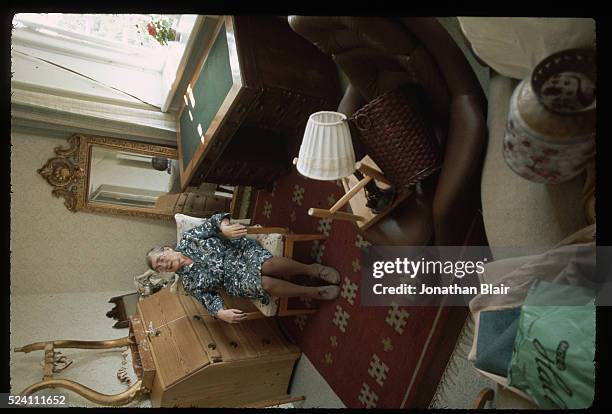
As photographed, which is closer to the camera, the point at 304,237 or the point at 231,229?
the point at 231,229

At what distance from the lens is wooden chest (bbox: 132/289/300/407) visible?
5.39 ft

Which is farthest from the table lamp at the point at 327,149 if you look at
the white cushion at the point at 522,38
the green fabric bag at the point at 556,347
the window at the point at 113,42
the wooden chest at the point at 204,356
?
the wooden chest at the point at 204,356

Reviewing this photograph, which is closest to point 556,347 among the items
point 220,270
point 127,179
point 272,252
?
point 272,252

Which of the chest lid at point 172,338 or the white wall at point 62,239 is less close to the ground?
the white wall at point 62,239

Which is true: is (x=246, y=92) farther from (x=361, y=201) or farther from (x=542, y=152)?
(x=542, y=152)

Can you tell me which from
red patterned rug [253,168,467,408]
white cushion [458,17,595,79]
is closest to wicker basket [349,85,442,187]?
white cushion [458,17,595,79]

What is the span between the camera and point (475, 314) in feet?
3.33

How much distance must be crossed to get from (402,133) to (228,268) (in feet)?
3.30

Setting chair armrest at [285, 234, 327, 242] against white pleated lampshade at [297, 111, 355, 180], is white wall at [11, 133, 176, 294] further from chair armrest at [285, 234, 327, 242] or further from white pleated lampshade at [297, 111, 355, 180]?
white pleated lampshade at [297, 111, 355, 180]

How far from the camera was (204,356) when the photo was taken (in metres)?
1.73

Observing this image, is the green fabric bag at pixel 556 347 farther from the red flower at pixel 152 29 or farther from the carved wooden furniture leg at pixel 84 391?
the red flower at pixel 152 29

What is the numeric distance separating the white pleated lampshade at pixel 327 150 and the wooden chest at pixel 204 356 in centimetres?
104

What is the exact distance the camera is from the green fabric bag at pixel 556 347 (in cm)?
81

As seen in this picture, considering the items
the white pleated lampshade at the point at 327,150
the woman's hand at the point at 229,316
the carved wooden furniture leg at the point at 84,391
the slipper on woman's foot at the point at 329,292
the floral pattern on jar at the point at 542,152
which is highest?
the floral pattern on jar at the point at 542,152
